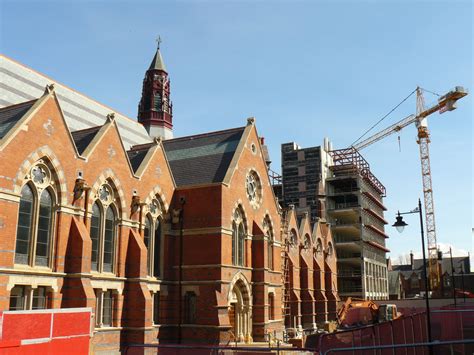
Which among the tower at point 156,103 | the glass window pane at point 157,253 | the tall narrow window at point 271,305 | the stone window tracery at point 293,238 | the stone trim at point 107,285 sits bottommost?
the tall narrow window at point 271,305

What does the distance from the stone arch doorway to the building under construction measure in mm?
44522

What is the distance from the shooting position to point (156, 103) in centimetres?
5244

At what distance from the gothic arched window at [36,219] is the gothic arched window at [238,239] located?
1389 centimetres

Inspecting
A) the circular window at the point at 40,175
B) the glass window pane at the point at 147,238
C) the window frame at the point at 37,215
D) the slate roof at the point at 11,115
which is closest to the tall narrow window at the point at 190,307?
the glass window pane at the point at 147,238

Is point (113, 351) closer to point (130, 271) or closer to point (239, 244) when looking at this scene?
point (130, 271)

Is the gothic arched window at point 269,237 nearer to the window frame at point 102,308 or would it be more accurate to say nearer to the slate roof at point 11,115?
the window frame at point 102,308

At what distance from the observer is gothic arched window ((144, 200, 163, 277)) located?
31.5m

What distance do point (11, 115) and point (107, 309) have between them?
11.3 metres

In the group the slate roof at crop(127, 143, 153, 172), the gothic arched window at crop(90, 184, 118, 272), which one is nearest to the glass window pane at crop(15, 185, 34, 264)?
the gothic arched window at crop(90, 184, 118, 272)

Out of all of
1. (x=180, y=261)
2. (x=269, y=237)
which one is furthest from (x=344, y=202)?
(x=180, y=261)

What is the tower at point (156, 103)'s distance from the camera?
51250mm

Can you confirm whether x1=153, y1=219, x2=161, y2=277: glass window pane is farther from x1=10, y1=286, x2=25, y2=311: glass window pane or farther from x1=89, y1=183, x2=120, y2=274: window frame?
x1=10, y1=286, x2=25, y2=311: glass window pane

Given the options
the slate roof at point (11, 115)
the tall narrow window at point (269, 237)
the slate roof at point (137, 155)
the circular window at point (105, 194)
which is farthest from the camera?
the tall narrow window at point (269, 237)

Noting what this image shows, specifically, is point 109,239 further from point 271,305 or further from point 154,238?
point 271,305
